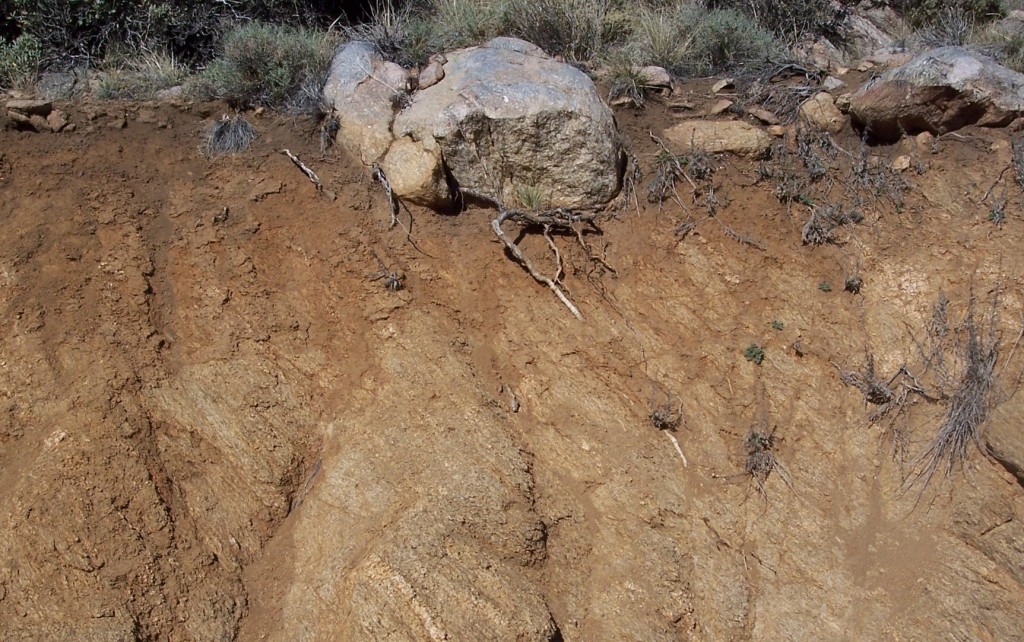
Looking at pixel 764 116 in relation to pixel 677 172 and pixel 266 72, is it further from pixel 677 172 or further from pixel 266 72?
pixel 266 72

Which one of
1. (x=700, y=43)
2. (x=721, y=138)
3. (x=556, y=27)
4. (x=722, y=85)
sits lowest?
(x=721, y=138)

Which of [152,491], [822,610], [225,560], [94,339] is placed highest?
[94,339]

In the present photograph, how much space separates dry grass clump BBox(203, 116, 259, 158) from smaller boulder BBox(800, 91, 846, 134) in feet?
13.5

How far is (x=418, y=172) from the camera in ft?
17.4

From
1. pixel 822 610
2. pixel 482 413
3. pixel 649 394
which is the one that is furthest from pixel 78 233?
pixel 822 610

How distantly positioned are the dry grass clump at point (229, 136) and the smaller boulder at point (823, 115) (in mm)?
4119

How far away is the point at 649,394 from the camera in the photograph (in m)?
4.91

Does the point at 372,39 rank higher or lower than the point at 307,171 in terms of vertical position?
higher

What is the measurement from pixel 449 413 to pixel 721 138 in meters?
2.96

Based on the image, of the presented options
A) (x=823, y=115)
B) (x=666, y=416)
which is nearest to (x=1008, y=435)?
(x=666, y=416)

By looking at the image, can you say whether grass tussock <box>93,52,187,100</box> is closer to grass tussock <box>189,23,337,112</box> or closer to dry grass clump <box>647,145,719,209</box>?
grass tussock <box>189,23,337,112</box>

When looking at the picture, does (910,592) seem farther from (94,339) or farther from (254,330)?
(94,339)

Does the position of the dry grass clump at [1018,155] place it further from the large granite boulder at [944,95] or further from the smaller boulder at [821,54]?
the smaller boulder at [821,54]

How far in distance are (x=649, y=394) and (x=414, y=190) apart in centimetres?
209
